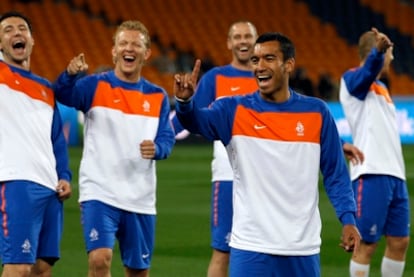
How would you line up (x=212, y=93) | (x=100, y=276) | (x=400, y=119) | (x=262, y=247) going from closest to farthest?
(x=262, y=247) < (x=100, y=276) < (x=212, y=93) < (x=400, y=119)

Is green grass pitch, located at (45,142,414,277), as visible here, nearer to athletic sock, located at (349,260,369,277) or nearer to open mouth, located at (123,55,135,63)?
athletic sock, located at (349,260,369,277)

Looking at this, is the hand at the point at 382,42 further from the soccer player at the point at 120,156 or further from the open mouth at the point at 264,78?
the open mouth at the point at 264,78

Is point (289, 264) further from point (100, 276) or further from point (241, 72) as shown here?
point (241, 72)

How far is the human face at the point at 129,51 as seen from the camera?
7734 mm

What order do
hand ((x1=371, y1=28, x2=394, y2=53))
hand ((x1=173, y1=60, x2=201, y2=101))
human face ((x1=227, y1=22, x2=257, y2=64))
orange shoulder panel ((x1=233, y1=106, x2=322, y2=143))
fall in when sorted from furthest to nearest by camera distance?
human face ((x1=227, y1=22, x2=257, y2=64)) < hand ((x1=371, y1=28, x2=394, y2=53)) < orange shoulder panel ((x1=233, y1=106, x2=322, y2=143)) < hand ((x1=173, y1=60, x2=201, y2=101))

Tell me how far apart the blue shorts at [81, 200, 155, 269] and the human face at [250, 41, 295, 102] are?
2073mm

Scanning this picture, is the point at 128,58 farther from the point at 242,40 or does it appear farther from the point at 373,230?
the point at 373,230

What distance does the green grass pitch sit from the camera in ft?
33.3

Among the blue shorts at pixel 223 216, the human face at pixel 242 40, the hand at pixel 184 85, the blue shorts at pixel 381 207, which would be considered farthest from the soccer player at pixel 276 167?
the blue shorts at pixel 381 207

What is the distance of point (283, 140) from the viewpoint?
19.1ft

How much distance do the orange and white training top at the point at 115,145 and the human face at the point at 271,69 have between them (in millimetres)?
1839

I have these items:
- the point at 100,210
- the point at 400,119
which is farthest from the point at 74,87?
the point at 400,119

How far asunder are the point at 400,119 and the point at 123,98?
17878 mm

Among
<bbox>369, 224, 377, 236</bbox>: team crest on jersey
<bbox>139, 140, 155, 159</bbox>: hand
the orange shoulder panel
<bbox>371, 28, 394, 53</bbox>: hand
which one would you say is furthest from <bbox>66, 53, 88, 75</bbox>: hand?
<bbox>369, 224, 377, 236</bbox>: team crest on jersey
